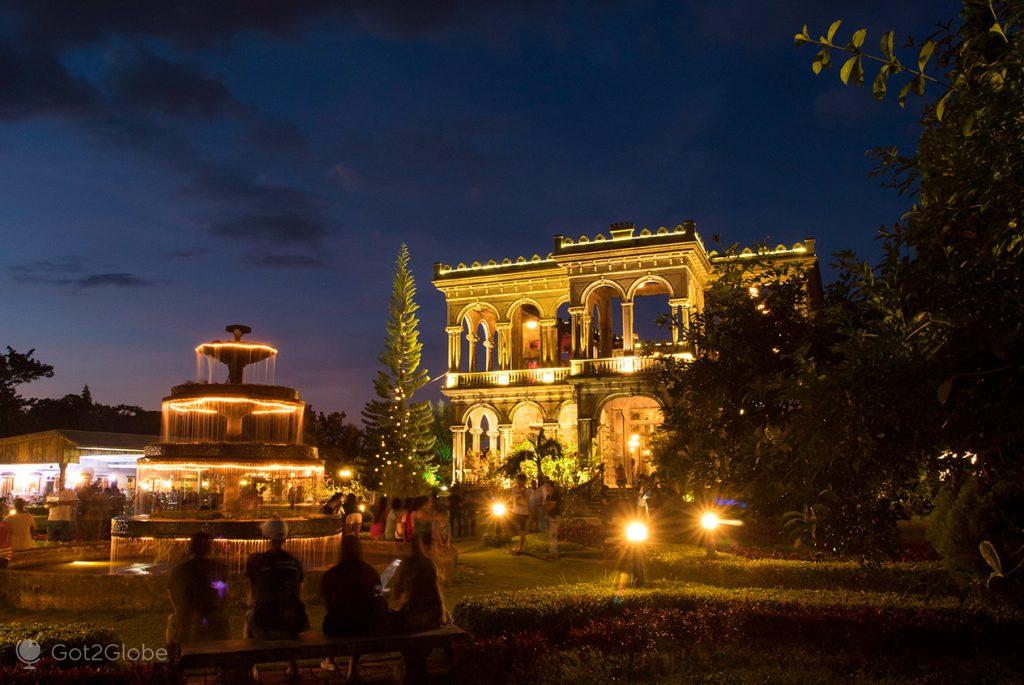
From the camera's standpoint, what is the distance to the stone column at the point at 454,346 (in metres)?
37.0

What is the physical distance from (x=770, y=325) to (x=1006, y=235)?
4.46 m

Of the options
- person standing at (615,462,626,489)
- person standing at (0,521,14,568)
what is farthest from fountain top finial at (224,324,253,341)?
person standing at (615,462,626,489)

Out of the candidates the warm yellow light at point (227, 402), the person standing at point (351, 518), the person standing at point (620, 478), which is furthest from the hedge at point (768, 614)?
the person standing at point (620, 478)

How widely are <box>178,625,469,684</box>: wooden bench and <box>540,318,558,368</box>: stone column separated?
28464 mm

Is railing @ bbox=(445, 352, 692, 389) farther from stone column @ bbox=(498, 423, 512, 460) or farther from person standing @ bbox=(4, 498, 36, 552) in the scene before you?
person standing @ bbox=(4, 498, 36, 552)

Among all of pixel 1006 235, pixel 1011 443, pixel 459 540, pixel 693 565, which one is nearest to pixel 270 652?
pixel 1011 443

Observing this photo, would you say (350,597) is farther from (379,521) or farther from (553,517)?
(553,517)

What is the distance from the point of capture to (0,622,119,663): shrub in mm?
6504

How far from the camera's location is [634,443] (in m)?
32.1

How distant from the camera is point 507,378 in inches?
1399

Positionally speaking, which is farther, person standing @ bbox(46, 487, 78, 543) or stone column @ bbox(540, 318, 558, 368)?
stone column @ bbox(540, 318, 558, 368)

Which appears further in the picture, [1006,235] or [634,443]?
[634,443]

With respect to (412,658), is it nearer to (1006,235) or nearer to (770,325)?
(770,325)

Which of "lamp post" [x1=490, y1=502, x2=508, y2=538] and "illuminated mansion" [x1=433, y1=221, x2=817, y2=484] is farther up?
"illuminated mansion" [x1=433, y1=221, x2=817, y2=484]
